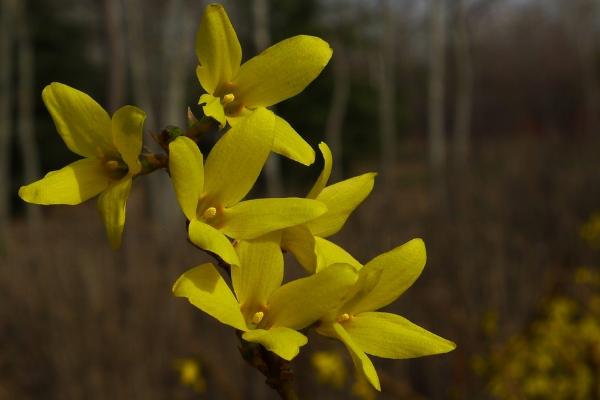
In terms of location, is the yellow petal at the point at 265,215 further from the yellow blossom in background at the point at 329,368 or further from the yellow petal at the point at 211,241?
the yellow blossom in background at the point at 329,368

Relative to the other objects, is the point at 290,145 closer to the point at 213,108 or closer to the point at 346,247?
the point at 213,108

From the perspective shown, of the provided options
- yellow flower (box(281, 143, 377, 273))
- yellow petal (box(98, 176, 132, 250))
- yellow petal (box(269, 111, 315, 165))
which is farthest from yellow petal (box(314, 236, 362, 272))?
yellow petal (box(98, 176, 132, 250))

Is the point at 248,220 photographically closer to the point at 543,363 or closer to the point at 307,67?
the point at 307,67

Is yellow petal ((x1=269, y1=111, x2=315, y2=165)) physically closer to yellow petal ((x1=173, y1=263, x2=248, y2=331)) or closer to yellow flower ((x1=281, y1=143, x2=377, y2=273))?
yellow flower ((x1=281, y1=143, x2=377, y2=273))

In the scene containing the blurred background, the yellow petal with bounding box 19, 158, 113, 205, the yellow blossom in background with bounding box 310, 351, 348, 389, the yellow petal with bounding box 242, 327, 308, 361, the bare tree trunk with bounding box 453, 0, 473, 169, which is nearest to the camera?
the yellow petal with bounding box 242, 327, 308, 361

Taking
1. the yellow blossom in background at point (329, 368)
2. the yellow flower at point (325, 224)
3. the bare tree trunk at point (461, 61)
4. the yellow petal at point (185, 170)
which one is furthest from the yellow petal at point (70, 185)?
the bare tree trunk at point (461, 61)

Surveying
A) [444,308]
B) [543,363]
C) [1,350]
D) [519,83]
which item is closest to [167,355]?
[1,350]
